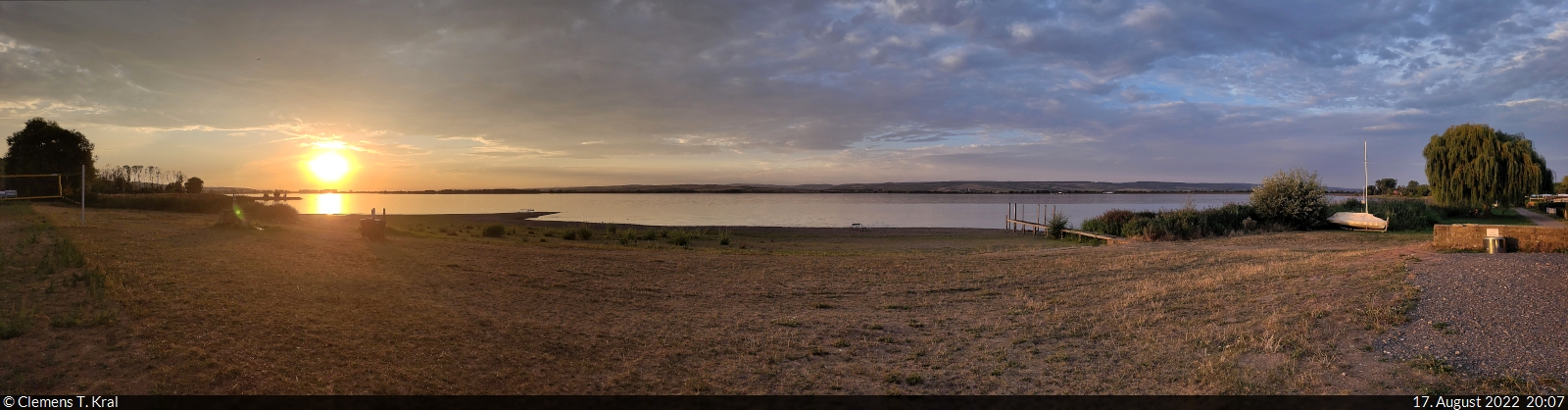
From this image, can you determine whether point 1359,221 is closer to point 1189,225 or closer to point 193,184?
point 1189,225

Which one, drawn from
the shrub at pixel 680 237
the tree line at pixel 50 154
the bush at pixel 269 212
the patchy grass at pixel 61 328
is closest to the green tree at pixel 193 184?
the tree line at pixel 50 154

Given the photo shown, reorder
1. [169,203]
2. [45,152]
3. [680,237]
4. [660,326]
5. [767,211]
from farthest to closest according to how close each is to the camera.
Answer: [767,211] < [45,152] < [169,203] < [680,237] < [660,326]

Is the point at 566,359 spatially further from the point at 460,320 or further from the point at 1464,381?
the point at 1464,381

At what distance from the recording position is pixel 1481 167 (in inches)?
1068

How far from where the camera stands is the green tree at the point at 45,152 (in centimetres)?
3347

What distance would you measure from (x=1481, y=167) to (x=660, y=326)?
3364 cm

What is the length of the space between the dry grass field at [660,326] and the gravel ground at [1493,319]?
0.31m

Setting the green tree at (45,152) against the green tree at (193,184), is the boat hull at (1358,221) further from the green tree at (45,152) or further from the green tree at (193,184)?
the green tree at (193,184)

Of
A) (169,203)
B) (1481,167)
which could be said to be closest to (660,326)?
(169,203)

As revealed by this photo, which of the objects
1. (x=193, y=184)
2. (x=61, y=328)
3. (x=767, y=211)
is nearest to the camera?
(x=61, y=328)

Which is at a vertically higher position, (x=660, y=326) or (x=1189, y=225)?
(x=1189, y=225)

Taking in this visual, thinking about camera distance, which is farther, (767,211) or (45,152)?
(767,211)
